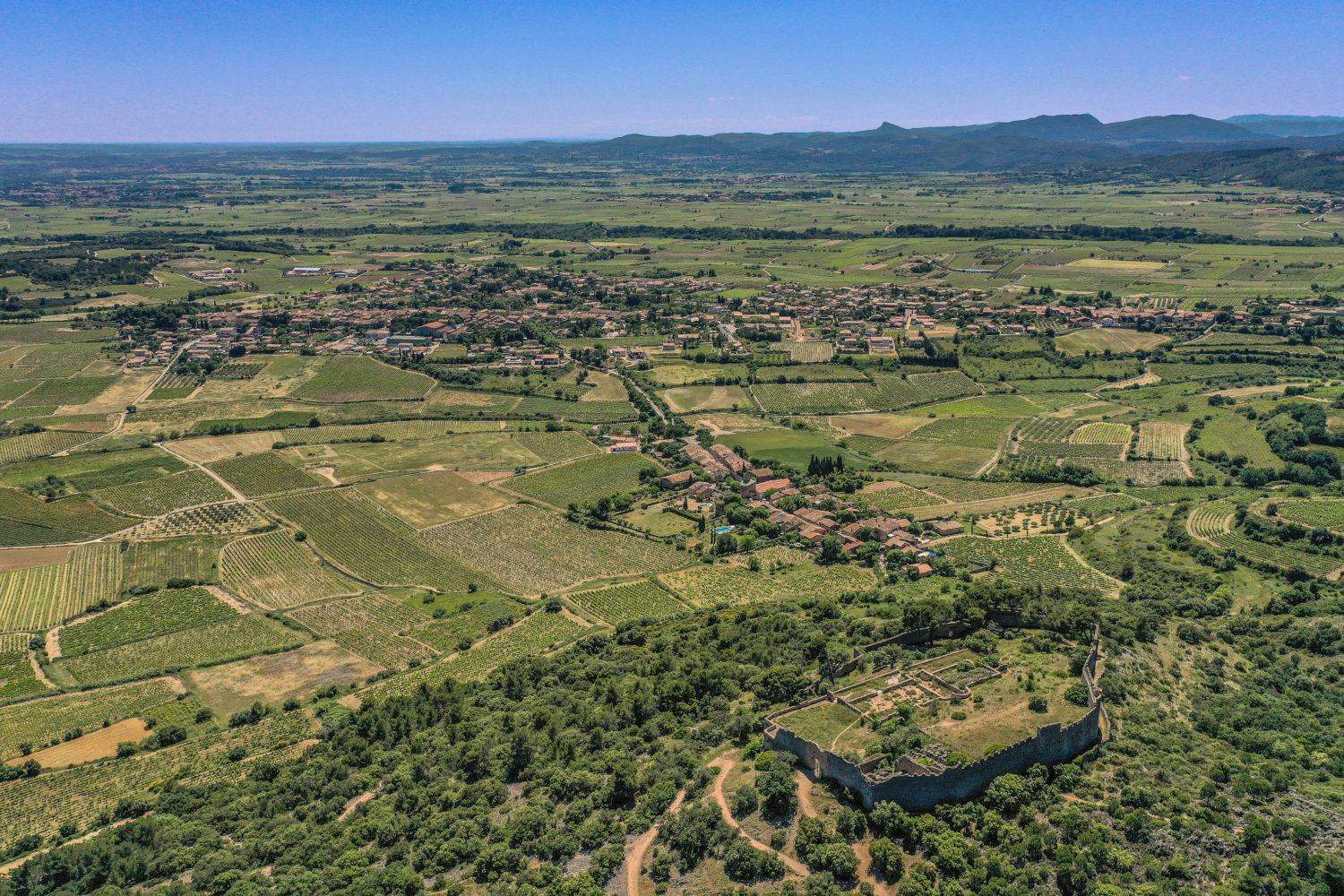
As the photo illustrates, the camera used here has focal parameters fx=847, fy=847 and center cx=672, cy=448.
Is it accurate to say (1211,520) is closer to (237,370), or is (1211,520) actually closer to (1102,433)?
(1102,433)

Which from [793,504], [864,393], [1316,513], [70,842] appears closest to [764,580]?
[793,504]

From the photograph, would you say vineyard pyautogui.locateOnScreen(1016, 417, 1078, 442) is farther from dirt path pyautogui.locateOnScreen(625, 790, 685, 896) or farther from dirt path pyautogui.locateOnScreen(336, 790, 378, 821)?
dirt path pyautogui.locateOnScreen(336, 790, 378, 821)

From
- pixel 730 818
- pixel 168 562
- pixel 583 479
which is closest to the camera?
pixel 730 818

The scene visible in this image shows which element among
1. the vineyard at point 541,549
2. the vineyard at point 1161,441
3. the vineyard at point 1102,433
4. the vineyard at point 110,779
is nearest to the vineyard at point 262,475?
the vineyard at point 541,549

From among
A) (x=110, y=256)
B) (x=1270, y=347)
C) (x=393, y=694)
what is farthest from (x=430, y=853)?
(x=110, y=256)

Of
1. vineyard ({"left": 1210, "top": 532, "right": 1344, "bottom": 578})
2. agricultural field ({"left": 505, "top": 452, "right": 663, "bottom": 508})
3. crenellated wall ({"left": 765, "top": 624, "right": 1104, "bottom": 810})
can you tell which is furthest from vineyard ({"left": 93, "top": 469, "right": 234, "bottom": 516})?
vineyard ({"left": 1210, "top": 532, "right": 1344, "bottom": 578})

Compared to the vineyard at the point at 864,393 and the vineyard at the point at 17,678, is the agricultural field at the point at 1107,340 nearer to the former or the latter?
the vineyard at the point at 864,393
